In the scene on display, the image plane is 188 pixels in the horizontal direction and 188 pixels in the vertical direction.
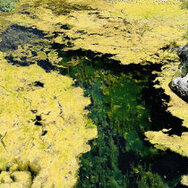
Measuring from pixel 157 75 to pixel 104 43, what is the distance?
1478mm

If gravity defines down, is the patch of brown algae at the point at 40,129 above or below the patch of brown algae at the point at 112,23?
below

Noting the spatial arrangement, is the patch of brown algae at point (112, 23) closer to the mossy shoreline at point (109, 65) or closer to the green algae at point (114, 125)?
the mossy shoreline at point (109, 65)

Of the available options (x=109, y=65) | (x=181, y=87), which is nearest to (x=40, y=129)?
(x=109, y=65)

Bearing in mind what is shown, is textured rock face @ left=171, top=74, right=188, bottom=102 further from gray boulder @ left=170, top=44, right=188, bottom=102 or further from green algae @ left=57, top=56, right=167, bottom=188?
green algae @ left=57, top=56, right=167, bottom=188

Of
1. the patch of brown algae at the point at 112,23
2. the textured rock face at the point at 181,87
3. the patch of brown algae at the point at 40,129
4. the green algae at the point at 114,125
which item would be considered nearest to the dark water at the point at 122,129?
the green algae at the point at 114,125

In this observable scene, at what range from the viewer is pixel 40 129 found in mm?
2789

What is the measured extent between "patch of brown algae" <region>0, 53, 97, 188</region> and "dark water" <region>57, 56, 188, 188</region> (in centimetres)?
16

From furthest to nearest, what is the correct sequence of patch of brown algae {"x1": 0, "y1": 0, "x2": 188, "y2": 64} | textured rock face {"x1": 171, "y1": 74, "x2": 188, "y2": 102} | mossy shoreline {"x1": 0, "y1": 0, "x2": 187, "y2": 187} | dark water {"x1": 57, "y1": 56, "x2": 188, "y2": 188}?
1. patch of brown algae {"x1": 0, "y1": 0, "x2": 188, "y2": 64}
2. textured rock face {"x1": 171, "y1": 74, "x2": 188, "y2": 102}
3. mossy shoreline {"x1": 0, "y1": 0, "x2": 187, "y2": 187}
4. dark water {"x1": 57, "y1": 56, "x2": 188, "y2": 188}

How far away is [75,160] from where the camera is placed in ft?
8.00

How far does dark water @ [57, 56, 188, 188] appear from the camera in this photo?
89.0 inches

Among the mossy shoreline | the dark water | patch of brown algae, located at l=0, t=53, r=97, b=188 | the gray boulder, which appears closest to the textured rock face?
the gray boulder

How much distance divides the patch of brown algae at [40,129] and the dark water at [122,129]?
0.53ft

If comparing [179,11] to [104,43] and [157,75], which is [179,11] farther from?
[157,75]

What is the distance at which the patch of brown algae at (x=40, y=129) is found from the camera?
228 centimetres
